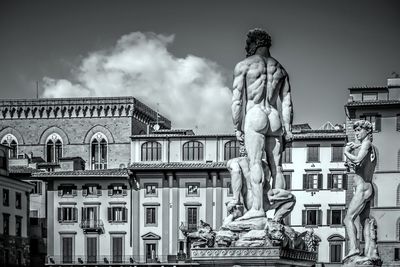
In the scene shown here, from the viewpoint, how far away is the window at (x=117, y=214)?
395 feet

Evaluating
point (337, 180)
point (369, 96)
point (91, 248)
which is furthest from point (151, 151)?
point (369, 96)

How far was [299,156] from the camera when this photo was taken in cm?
11612

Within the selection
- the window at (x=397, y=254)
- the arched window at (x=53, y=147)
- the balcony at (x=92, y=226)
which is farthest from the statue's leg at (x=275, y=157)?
the arched window at (x=53, y=147)

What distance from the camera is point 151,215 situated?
393 feet

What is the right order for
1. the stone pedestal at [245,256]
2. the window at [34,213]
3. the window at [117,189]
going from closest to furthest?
1. the stone pedestal at [245,256]
2. the window at [117,189]
3. the window at [34,213]

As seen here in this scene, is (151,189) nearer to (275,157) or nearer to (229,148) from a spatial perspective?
(229,148)

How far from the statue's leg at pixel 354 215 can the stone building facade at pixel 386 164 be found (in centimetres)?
8027

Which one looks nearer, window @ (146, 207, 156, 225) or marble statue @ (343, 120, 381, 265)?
marble statue @ (343, 120, 381, 265)

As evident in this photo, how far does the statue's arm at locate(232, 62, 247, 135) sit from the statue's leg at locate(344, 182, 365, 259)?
3.33 metres

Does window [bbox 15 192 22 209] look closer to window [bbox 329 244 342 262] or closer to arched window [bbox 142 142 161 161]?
arched window [bbox 142 142 161 161]

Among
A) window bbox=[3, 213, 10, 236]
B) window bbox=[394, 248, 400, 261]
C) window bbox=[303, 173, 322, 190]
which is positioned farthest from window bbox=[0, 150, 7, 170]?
window bbox=[394, 248, 400, 261]

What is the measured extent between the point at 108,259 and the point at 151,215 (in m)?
6.50

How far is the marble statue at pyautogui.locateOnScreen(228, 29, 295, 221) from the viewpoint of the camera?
22906 millimetres

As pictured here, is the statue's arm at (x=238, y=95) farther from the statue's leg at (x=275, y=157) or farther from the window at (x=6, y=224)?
the window at (x=6, y=224)
